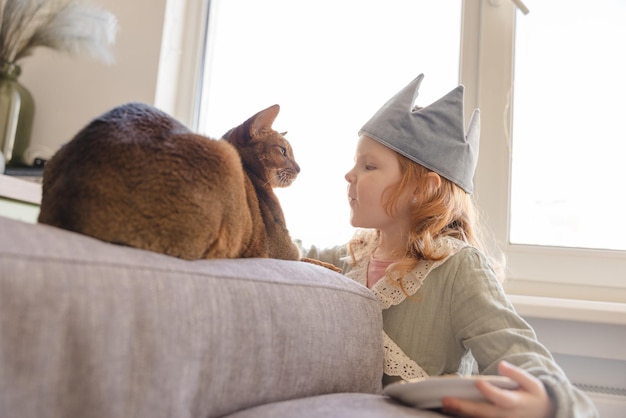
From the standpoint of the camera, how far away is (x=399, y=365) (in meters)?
0.97

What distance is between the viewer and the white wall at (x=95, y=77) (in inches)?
72.2

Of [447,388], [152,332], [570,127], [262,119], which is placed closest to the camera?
[152,332]

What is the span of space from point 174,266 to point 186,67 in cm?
151

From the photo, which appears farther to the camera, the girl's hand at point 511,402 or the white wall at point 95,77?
the white wall at point 95,77

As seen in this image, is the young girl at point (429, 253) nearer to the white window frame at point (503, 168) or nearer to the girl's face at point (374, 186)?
the girl's face at point (374, 186)

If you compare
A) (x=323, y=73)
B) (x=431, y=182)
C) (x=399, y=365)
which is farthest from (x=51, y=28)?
(x=399, y=365)

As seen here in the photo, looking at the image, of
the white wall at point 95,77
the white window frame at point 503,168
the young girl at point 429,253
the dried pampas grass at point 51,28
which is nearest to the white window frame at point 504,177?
the white window frame at point 503,168

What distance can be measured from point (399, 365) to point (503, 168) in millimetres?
886

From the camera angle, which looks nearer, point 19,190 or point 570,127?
point 19,190

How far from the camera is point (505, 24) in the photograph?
166cm

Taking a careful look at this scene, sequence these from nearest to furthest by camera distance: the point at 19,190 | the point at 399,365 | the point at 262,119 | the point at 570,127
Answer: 1. the point at 399,365
2. the point at 262,119
3. the point at 19,190
4. the point at 570,127

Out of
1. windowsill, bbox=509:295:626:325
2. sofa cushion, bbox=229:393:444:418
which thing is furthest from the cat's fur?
windowsill, bbox=509:295:626:325

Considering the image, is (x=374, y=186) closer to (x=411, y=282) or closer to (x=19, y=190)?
(x=411, y=282)

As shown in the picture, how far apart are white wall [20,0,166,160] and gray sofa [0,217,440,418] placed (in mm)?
1285
